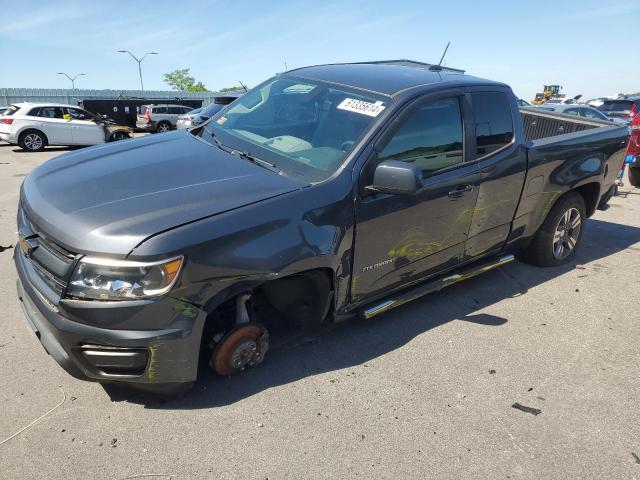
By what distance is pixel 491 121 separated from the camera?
371 cm

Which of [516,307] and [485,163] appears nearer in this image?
[485,163]

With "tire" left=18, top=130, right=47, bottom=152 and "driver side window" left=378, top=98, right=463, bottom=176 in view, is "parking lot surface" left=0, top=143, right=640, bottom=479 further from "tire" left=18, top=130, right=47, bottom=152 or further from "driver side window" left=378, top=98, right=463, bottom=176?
"tire" left=18, top=130, right=47, bottom=152

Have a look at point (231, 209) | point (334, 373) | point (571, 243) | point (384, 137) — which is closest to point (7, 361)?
point (231, 209)

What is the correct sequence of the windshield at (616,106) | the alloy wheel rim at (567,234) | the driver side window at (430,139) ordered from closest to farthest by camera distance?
the driver side window at (430,139) < the alloy wheel rim at (567,234) < the windshield at (616,106)

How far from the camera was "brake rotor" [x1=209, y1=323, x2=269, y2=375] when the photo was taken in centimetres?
268

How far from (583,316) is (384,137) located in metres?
2.43

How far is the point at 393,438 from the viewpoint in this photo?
98.6 inches

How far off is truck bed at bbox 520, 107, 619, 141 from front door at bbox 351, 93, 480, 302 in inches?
80.9

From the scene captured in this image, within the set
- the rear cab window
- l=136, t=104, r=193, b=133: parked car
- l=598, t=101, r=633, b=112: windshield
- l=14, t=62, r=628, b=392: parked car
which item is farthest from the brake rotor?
l=136, t=104, r=193, b=133: parked car

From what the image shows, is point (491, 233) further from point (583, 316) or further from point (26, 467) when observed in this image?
point (26, 467)

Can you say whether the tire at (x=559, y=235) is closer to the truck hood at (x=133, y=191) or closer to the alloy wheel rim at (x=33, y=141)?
the truck hood at (x=133, y=191)

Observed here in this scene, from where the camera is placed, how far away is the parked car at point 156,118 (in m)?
21.4

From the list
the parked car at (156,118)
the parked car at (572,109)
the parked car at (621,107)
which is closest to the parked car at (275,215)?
the parked car at (572,109)

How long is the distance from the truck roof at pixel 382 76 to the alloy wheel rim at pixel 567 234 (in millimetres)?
1687
